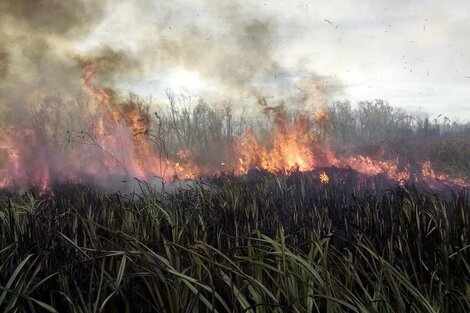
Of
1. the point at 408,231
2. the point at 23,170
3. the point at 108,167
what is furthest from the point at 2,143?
the point at 408,231

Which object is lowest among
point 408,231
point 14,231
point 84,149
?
point 408,231

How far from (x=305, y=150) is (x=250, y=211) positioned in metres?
12.2

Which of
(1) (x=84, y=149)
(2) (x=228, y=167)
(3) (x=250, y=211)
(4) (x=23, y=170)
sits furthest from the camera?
(2) (x=228, y=167)

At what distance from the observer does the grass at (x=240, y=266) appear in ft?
5.70

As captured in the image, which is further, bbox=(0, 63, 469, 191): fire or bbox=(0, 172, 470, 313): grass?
bbox=(0, 63, 469, 191): fire

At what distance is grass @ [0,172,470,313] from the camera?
1736mm

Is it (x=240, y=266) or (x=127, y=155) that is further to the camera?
(x=127, y=155)

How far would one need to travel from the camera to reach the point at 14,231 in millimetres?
3574

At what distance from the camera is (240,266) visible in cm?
246

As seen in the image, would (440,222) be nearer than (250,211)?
Yes

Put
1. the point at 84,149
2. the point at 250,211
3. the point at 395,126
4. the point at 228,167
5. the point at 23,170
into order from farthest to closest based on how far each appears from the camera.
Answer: the point at 395,126
the point at 228,167
the point at 84,149
the point at 23,170
the point at 250,211

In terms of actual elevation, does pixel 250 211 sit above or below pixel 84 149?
below

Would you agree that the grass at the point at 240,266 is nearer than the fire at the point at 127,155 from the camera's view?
Yes

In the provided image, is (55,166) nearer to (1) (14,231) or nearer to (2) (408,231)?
(1) (14,231)
